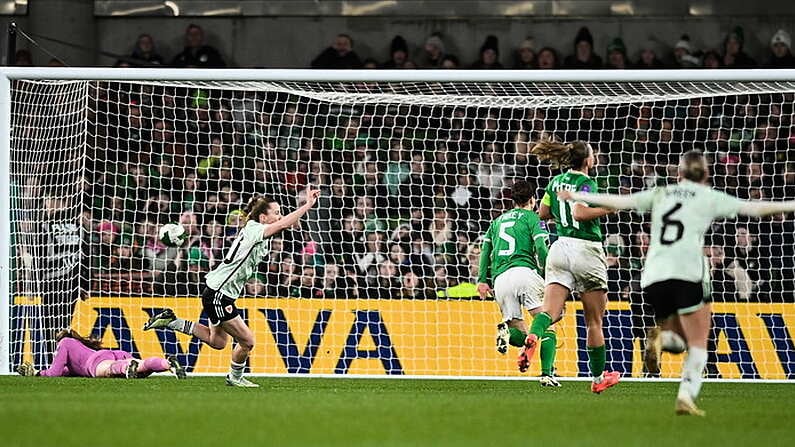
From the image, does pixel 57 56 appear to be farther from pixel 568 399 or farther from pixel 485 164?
pixel 568 399

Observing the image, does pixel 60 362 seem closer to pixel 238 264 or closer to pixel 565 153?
pixel 238 264

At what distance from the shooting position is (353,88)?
15.1 meters

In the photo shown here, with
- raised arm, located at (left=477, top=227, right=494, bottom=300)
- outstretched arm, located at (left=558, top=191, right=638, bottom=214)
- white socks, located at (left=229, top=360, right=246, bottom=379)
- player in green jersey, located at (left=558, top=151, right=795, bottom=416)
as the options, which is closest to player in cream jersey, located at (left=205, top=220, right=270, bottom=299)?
white socks, located at (left=229, top=360, right=246, bottom=379)

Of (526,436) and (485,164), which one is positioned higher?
(485,164)

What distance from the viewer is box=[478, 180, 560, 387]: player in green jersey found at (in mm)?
11805

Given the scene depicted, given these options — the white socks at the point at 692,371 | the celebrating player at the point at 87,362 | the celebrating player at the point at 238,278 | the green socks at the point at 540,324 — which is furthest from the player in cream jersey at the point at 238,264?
the white socks at the point at 692,371

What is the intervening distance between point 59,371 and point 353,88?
456 centimetres

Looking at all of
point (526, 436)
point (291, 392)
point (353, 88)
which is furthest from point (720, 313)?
point (526, 436)

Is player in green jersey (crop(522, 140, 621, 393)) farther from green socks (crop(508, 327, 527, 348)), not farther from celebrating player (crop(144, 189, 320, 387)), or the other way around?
celebrating player (crop(144, 189, 320, 387))

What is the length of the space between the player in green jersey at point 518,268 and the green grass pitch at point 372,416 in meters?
0.60

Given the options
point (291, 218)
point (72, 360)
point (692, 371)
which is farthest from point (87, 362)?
point (692, 371)

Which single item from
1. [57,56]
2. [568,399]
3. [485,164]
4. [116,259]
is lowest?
[568,399]

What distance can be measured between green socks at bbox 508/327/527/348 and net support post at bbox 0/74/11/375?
463 cm

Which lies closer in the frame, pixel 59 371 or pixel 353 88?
pixel 59 371
